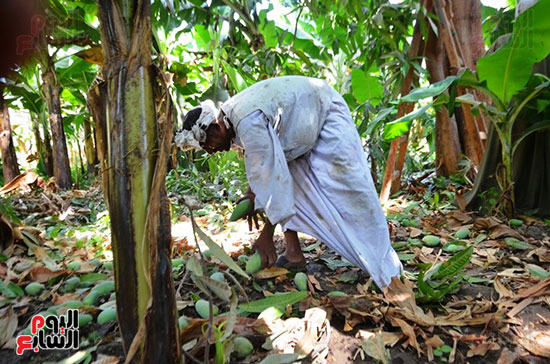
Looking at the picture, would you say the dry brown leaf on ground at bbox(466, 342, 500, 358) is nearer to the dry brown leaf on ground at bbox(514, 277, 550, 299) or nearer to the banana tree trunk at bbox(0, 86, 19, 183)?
the dry brown leaf on ground at bbox(514, 277, 550, 299)

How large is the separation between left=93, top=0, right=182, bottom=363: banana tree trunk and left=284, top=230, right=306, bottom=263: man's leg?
104 centimetres

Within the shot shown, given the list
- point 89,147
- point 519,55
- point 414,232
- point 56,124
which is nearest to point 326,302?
point 414,232

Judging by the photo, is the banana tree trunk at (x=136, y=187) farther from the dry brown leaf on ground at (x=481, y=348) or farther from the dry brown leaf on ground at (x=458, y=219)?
the dry brown leaf on ground at (x=458, y=219)

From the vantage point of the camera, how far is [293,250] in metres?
1.82

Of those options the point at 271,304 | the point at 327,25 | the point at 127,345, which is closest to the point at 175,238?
the point at 271,304

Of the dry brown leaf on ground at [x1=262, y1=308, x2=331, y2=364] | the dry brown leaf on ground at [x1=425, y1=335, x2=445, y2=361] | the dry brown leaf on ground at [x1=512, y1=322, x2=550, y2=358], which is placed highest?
the dry brown leaf on ground at [x1=262, y1=308, x2=331, y2=364]

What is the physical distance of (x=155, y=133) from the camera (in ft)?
2.76

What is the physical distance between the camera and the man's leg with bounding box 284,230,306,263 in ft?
5.94

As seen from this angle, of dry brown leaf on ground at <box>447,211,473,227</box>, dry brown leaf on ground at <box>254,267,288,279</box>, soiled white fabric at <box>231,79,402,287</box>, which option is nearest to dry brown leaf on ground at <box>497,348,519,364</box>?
soiled white fabric at <box>231,79,402,287</box>

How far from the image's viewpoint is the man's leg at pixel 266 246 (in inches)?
69.0

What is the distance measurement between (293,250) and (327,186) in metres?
0.39

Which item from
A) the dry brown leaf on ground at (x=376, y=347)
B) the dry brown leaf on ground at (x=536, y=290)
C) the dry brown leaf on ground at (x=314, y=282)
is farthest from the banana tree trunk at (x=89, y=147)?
the dry brown leaf on ground at (x=536, y=290)

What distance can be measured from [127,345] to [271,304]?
1.79 feet

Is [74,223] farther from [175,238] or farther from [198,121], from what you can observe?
[198,121]
